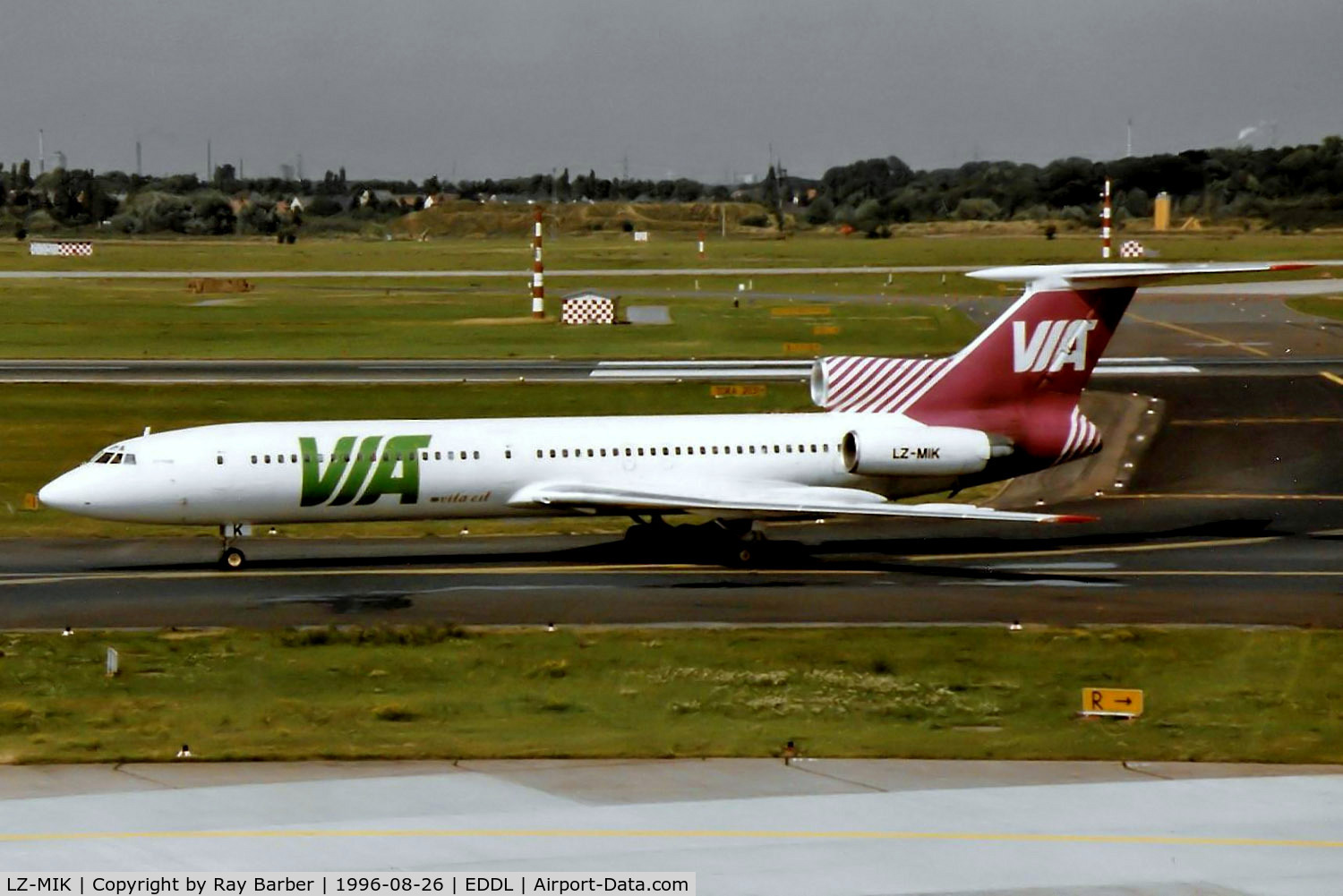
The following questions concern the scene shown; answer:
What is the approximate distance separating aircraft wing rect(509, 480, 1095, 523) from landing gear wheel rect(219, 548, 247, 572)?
18.4ft

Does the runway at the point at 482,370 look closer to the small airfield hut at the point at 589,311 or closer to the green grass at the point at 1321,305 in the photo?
the small airfield hut at the point at 589,311

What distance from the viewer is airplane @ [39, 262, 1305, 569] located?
1427 inches

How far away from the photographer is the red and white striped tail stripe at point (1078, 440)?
39.1m

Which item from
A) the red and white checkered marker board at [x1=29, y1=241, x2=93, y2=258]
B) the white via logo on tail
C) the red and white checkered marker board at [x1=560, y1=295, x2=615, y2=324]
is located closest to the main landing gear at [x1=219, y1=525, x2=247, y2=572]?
the white via logo on tail

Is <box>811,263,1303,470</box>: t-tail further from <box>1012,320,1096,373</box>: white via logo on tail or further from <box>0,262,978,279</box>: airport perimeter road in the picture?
<box>0,262,978,279</box>: airport perimeter road

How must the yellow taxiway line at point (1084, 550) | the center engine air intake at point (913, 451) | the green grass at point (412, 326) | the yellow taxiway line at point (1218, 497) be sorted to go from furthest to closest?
the green grass at point (412, 326) < the yellow taxiway line at point (1218, 497) < the yellow taxiway line at point (1084, 550) < the center engine air intake at point (913, 451)

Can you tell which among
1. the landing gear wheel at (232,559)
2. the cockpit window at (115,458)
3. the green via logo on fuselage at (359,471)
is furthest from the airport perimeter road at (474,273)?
the cockpit window at (115,458)

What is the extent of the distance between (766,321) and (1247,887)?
75543 mm

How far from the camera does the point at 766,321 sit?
9181cm

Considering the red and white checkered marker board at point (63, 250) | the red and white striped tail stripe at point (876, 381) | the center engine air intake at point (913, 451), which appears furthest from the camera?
the red and white checkered marker board at point (63, 250)

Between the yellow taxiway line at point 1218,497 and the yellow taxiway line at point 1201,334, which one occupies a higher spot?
the yellow taxiway line at point 1201,334
